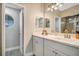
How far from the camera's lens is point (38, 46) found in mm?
2041

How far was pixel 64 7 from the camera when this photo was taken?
186cm

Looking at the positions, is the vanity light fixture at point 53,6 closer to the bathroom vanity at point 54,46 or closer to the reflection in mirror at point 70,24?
the reflection in mirror at point 70,24

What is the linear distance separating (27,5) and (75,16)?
36.2 inches

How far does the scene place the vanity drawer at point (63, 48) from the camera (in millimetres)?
1588

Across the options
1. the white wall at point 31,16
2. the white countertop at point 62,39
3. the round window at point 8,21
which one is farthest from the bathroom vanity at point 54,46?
the round window at point 8,21

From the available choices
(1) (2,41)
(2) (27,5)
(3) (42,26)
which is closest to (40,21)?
(3) (42,26)

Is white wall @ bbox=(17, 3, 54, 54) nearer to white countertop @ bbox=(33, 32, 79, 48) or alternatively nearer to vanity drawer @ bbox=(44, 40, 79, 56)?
white countertop @ bbox=(33, 32, 79, 48)

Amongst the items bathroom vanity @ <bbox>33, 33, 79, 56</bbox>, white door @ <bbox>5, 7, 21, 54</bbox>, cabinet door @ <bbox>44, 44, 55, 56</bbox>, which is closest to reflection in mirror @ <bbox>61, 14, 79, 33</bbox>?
bathroom vanity @ <bbox>33, 33, 79, 56</bbox>

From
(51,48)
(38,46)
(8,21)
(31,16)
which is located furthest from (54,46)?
(8,21)

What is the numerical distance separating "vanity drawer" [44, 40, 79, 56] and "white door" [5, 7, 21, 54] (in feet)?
1.95

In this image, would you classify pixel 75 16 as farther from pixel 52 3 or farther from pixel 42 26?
pixel 42 26

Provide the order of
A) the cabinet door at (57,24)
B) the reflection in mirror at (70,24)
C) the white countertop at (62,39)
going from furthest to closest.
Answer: the cabinet door at (57,24), the reflection in mirror at (70,24), the white countertop at (62,39)

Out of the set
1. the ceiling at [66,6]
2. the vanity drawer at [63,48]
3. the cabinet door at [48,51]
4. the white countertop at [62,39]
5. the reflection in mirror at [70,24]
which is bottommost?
the cabinet door at [48,51]

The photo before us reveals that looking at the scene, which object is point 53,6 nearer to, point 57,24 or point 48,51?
point 57,24
